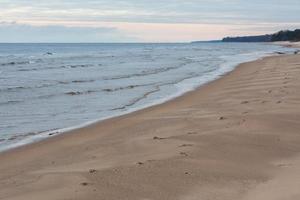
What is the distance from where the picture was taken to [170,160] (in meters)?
6.34

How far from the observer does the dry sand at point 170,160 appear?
17.2 ft

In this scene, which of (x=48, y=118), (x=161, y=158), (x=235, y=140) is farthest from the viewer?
(x=48, y=118)

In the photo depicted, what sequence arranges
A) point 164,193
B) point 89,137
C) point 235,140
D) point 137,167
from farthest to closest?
point 89,137
point 235,140
point 137,167
point 164,193

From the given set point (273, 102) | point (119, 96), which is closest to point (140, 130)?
point (273, 102)

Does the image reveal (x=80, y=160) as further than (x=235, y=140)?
No

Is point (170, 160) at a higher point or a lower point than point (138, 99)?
higher

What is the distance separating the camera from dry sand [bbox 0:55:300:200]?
206 inches

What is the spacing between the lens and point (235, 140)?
7.54 m

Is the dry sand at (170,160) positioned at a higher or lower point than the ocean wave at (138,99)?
higher

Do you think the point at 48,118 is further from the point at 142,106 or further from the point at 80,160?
the point at 80,160

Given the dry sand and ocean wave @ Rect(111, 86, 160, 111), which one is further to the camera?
ocean wave @ Rect(111, 86, 160, 111)

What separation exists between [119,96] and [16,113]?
4542 millimetres

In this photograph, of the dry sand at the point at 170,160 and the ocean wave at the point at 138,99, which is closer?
the dry sand at the point at 170,160

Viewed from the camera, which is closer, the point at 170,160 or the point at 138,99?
the point at 170,160
